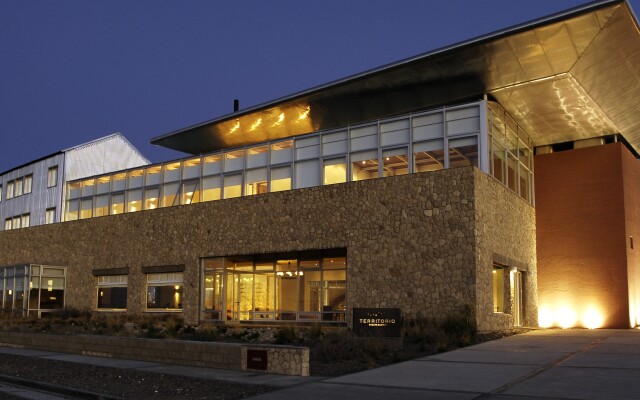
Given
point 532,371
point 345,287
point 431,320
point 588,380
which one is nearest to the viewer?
point 588,380

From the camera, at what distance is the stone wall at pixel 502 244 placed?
77.6 ft

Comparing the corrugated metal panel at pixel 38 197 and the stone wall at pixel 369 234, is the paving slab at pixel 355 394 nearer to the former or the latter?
the stone wall at pixel 369 234

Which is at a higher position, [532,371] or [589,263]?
[589,263]

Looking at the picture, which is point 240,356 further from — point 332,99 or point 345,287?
point 332,99

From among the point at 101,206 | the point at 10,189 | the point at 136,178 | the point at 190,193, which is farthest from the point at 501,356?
the point at 10,189

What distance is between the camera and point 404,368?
1412cm

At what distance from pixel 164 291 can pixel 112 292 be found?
172 inches

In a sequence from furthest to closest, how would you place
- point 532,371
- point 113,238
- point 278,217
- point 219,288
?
point 113,238, point 219,288, point 278,217, point 532,371

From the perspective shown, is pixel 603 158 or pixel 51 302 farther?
pixel 51 302

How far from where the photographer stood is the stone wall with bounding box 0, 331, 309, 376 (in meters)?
13.8

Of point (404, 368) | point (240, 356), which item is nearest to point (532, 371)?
point (404, 368)

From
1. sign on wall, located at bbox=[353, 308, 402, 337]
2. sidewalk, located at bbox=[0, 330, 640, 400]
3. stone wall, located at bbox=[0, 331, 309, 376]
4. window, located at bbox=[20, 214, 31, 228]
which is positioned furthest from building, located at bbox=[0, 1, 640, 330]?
stone wall, located at bbox=[0, 331, 309, 376]

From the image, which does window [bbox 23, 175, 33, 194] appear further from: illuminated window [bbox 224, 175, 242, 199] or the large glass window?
illuminated window [bbox 224, 175, 242, 199]

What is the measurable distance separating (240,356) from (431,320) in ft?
33.5
